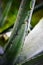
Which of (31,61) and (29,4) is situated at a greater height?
(29,4)

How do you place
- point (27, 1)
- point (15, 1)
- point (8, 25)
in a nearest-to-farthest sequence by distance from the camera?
point (27, 1)
point (8, 25)
point (15, 1)

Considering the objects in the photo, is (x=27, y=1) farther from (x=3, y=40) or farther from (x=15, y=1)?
(x=15, y=1)

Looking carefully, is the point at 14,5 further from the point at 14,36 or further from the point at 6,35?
the point at 14,36

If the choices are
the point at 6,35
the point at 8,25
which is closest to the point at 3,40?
the point at 6,35

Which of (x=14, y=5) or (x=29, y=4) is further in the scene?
(x=14, y=5)

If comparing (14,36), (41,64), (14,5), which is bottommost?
(41,64)

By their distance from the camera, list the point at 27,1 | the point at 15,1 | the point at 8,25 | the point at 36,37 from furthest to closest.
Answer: the point at 15,1
the point at 8,25
the point at 36,37
the point at 27,1

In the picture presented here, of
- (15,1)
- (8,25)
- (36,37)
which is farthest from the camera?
(15,1)

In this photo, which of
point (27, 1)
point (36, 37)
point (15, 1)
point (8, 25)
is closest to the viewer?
point (27, 1)

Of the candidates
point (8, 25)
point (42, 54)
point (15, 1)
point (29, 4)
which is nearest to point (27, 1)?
point (29, 4)
